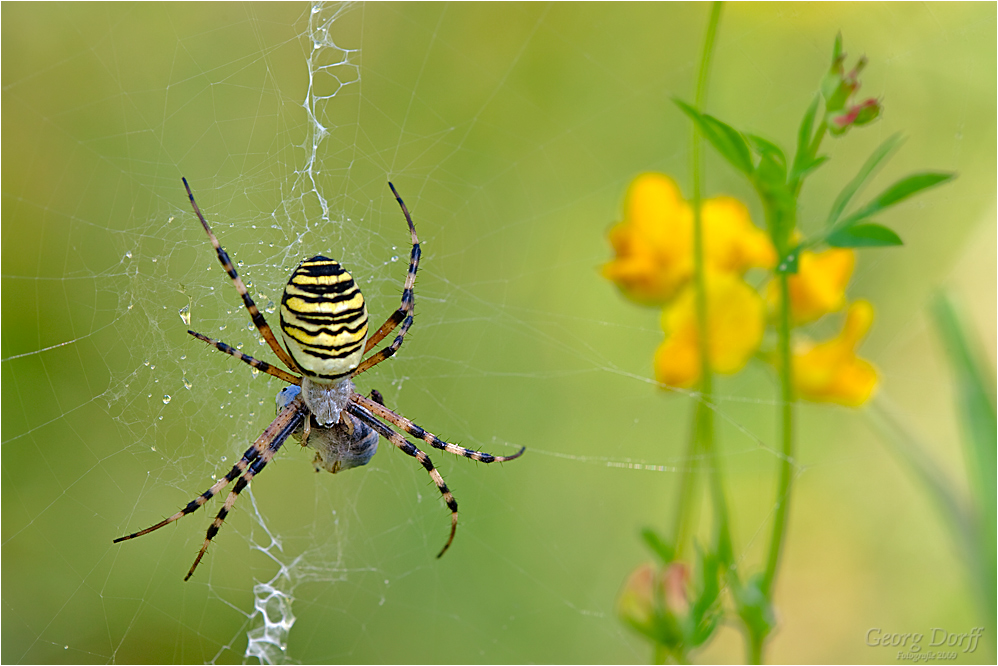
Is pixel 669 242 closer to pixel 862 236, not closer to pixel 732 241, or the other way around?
pixel 732 241

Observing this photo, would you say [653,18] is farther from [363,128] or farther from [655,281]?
[655,281]

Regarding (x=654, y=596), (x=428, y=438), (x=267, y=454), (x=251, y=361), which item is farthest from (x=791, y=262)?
(x=267, y=454)

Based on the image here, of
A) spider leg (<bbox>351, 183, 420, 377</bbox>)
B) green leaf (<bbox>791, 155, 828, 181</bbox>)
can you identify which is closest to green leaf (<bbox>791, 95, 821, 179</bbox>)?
green leaf (<bbox>791, 155, 828, 181</bbox>)

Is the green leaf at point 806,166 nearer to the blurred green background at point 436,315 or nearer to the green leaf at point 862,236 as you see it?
the green leaf at point 862,236

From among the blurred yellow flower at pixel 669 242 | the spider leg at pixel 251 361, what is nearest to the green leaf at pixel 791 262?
the blurred yellow flower at pixel 669 242

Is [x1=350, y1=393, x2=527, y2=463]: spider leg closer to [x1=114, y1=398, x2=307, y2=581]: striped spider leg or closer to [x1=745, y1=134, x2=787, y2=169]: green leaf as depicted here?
[x1=114, y1=398, x2=307, y2=581]: striped spider leg
